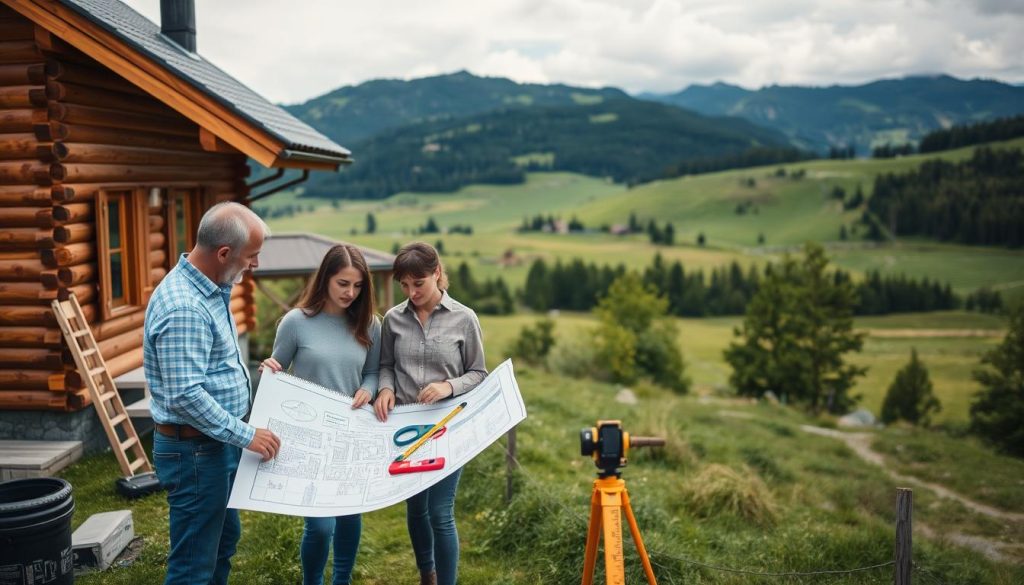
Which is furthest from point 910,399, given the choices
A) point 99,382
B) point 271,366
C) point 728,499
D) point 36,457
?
point 271,366

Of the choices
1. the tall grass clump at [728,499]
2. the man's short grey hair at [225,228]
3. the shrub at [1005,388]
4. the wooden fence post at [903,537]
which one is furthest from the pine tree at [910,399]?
the man's short grey hair at [225,228]

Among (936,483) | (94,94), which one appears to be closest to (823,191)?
(936,483)

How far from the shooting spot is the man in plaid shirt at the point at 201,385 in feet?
10.3

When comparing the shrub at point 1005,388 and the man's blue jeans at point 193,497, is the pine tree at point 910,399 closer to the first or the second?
the shrub at point 1005,388

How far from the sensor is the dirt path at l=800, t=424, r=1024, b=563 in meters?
9.36

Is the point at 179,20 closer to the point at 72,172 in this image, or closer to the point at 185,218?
the point at 185,218

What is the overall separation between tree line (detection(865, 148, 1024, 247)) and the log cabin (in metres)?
161

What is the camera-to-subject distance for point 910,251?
14038cm

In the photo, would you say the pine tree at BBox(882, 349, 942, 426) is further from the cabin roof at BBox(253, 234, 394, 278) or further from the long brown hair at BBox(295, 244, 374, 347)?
the long brown hair at BBox(295, 244, 374, 347)

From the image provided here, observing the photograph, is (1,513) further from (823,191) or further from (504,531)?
(823,191)

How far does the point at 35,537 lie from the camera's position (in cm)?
391

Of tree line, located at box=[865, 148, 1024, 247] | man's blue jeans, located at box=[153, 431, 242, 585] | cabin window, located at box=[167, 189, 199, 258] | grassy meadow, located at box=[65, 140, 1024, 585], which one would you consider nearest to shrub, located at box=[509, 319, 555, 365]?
grassy meadow, located at box=[65, 140, 1024, 585]

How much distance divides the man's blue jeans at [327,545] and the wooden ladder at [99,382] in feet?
12.5

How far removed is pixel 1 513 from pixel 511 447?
3.93m
